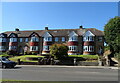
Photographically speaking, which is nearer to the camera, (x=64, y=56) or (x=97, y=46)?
(x=64, y=56)

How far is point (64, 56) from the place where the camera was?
33.8 meters

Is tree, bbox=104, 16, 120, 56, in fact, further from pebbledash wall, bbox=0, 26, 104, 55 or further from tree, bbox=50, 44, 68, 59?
tree, bbox=50, 44, 68, 59

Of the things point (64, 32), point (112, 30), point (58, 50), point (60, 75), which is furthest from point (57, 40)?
point (60, 75)

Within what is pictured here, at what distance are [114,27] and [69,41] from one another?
13.1 meters

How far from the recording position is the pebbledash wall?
143ft

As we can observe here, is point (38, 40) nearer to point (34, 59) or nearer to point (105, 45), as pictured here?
point (34, 59)

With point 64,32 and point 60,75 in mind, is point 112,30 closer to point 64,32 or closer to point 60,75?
point 64,32

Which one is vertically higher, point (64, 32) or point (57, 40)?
point (64, 32)

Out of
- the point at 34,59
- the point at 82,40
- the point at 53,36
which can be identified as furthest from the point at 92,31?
the point at 34,59

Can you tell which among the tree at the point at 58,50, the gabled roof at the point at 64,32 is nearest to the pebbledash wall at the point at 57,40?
the gabled roof at the point at 64,32

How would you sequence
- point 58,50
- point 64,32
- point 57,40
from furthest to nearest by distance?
1. point 64,32
2. point 57,40
3. point 58,50

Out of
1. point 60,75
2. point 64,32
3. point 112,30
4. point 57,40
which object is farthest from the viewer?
point 64,32

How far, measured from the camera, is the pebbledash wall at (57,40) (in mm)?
43531

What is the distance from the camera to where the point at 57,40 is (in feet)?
153
